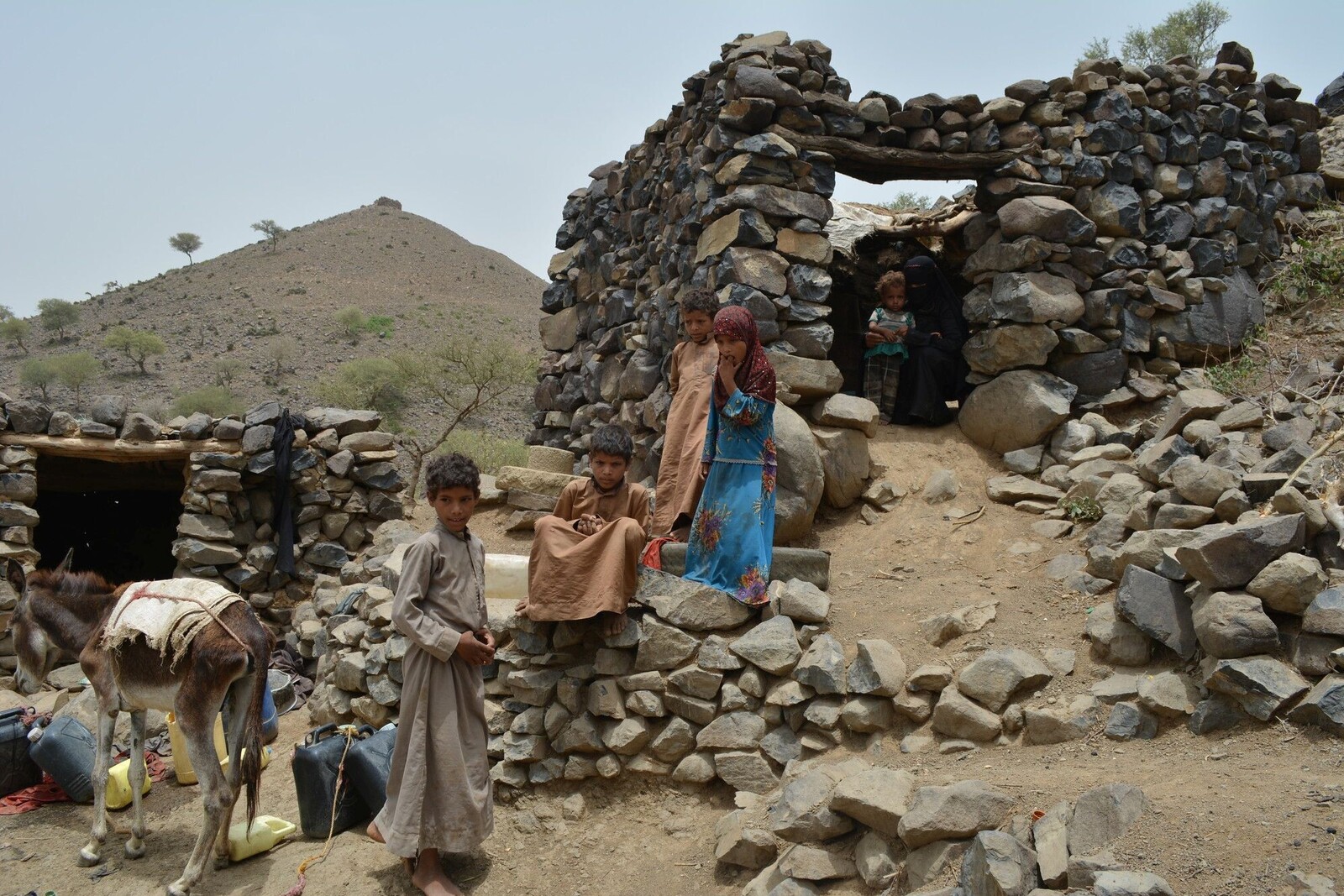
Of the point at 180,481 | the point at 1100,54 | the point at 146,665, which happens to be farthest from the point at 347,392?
the point at 146,665

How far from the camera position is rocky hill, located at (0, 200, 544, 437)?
980 inches

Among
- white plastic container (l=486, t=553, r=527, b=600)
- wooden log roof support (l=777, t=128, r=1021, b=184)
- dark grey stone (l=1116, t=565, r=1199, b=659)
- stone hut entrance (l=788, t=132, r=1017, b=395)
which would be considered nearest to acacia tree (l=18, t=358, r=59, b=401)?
stone hut entrance (l=788, t=132, r=1017, b=395)

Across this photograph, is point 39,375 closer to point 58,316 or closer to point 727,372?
point 58,316

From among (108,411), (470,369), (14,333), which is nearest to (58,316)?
(14,333)

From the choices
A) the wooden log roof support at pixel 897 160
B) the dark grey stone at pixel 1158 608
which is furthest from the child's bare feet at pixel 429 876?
the wooden log roof support at pixel 897 160

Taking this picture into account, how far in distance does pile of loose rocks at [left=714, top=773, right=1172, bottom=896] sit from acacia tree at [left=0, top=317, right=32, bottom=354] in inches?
1213

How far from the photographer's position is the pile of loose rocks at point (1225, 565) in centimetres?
348

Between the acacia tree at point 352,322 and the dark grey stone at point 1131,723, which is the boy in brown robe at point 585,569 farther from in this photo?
the acacia tree at point 352,322

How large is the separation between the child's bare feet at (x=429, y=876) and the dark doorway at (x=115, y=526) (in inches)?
315

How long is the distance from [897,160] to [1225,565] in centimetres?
414

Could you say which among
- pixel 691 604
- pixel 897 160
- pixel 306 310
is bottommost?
pixel 691 604

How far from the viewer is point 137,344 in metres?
25.1

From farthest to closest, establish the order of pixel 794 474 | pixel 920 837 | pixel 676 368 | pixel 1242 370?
pixel 1242 370 → pixel 794 474 → pixel 676 368 → pixel 920 837

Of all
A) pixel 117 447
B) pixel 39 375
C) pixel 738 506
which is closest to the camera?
pixel 738 506
